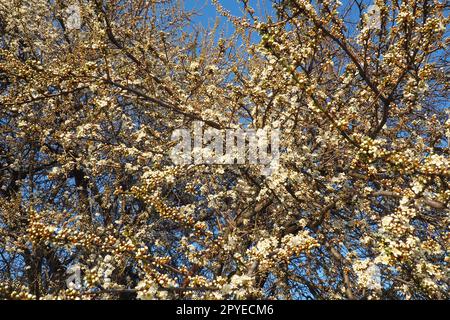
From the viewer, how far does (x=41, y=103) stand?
22.0 feet

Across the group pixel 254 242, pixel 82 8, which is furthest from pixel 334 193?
pixel 82 8

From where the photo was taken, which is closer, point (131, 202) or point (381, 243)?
point (381, 243)

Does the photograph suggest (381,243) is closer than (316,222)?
Yes

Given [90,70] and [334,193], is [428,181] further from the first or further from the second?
[90,70]

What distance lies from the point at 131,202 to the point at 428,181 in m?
4.94

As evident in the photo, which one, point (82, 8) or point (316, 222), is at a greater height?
point (82, 8)

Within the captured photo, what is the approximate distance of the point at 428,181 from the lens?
2.90 m

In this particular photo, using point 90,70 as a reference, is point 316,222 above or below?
below
